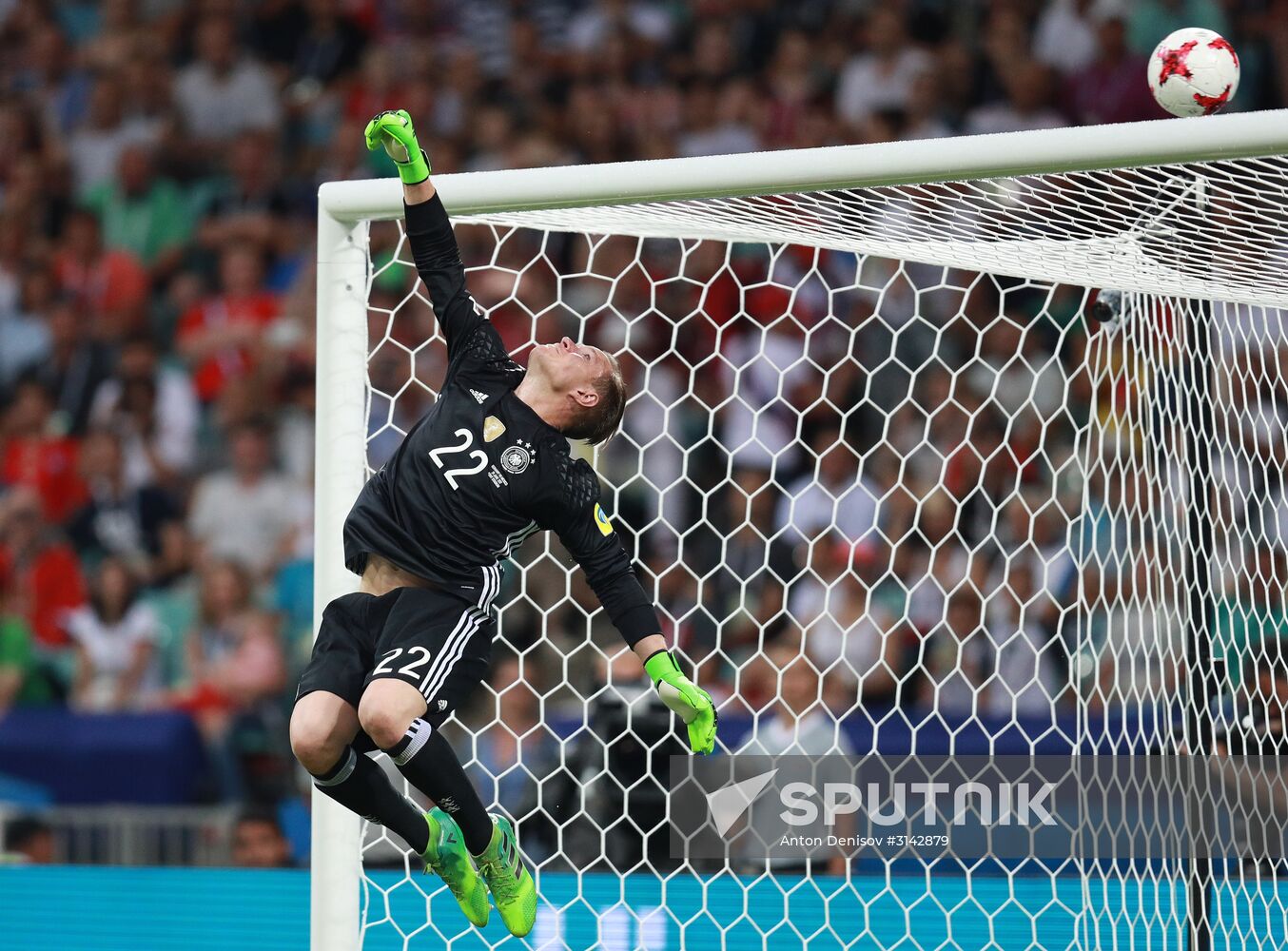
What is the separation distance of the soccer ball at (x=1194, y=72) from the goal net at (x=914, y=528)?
6.5 inches

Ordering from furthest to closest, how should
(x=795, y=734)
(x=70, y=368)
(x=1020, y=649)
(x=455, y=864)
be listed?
(x=70, y=368)
(x=1020, y=649)
(x=795, y=734)
(x=455, y=864)

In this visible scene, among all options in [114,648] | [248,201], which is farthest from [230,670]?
[248,201]

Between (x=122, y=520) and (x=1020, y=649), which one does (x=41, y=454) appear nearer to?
(x=122, y=520)

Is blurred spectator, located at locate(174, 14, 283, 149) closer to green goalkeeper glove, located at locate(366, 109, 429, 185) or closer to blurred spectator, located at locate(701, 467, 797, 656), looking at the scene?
blurred spectator, located at locate(701, 467, 797, 656)

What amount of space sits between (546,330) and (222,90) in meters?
3.17

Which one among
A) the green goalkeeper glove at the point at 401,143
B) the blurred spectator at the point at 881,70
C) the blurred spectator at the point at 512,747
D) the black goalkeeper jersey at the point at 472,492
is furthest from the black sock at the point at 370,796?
the blurred spectator at the point at 881,70

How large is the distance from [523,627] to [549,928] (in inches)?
83.1

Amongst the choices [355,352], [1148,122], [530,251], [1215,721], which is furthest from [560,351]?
[530,251]

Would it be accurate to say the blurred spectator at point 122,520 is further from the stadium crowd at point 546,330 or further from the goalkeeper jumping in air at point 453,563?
the goalkeeper jumping in air at point 453,563

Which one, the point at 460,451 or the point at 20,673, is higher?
the point at 460,451

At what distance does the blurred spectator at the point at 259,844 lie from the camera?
19.0ft

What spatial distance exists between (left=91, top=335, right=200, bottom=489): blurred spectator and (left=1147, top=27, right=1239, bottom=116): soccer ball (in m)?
5.48

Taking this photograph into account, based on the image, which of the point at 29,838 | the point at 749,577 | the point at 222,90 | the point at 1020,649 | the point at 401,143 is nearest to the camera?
the point at 401,143

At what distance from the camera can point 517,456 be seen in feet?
11.2
